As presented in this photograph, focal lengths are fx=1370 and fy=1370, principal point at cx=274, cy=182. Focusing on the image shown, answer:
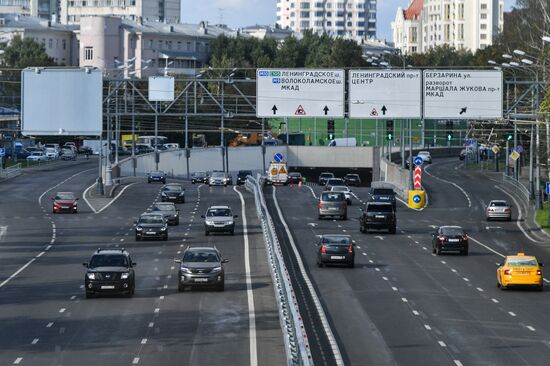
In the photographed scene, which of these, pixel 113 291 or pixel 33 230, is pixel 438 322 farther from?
pixel 33 230

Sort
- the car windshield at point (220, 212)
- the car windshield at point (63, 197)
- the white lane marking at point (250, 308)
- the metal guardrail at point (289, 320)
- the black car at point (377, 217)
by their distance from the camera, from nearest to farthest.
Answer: the metal guardrail at point (289, 320), the white lane marking at point (250, 308), the car windshield at point (220, 212), the black car at point (377, 217), the car windshield at point (63, 197)

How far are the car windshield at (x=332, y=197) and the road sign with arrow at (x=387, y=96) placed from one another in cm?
589

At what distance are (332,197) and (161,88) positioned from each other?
1382cm

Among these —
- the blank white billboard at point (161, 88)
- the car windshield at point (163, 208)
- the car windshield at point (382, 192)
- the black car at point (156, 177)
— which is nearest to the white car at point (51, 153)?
the black car at point (156, 177)

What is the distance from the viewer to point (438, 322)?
3725 cm

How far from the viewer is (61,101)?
251 ft

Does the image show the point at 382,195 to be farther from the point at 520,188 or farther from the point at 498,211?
the point at 520,188

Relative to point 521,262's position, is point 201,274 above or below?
below

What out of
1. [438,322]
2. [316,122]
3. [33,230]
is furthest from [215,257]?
[316,122]

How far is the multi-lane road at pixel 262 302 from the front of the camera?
104ft

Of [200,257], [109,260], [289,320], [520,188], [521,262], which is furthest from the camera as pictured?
[520,188]

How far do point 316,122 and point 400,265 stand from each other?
108561 millimetres

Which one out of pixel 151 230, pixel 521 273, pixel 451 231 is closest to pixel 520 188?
pixel 451 231

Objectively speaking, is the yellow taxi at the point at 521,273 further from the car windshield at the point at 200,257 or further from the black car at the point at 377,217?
the black car at the point at 377,217
